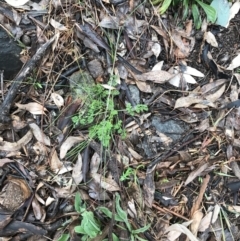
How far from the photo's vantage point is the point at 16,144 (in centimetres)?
220

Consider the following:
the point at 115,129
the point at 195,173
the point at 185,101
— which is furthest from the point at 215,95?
the point at 115,129

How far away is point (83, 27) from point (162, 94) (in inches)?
20.2

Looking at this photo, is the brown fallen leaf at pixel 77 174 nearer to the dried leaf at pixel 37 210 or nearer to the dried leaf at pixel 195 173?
the dried leaf at pixel 37 210

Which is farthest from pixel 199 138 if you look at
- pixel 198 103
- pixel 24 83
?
pixel 24 83

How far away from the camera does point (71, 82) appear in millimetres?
2262

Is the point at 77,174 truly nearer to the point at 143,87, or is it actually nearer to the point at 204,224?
the point at 143,87

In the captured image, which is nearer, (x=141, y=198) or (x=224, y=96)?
(x=141, y=198)

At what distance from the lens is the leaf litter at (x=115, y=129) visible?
2172 millimetres

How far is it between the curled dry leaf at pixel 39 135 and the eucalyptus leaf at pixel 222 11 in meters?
1.05

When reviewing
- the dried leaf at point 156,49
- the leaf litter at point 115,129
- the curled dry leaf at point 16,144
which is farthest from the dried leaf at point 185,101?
the curled dry leaf at point 16,144

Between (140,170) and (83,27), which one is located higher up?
(83,27)

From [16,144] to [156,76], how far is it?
761 millimetres

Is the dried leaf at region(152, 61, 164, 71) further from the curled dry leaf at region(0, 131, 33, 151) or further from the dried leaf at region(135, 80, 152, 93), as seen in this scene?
the curled dry leaf at region(0, 131, 33, 151)

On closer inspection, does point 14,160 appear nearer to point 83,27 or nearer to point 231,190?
point 83,27
